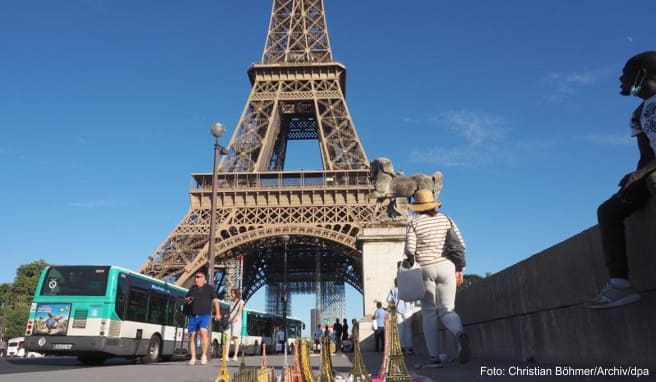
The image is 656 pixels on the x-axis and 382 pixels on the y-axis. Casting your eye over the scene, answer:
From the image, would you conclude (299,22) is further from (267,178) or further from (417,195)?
(417,195)

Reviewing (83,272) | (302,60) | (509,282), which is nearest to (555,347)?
(509,282)

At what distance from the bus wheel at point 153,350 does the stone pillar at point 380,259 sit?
6346mm

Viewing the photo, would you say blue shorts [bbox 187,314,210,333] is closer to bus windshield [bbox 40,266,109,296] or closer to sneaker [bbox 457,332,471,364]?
bus windshield [bbox 40,266,109,296]

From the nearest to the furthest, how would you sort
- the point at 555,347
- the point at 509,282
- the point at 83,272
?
the point at 555,347, the point at 509,282, the point at 83,272

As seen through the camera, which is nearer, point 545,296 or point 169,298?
point 545,296

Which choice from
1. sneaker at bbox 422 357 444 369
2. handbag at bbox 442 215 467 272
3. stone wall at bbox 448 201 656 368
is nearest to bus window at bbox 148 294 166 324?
stone wall at bbox 448 201 656 368

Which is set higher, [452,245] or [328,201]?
[328,201]

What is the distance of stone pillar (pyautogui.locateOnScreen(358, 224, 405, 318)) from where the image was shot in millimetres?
13828

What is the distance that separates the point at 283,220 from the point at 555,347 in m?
34.1

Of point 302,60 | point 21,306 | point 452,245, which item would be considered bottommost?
point 452,245

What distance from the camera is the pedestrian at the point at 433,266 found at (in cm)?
541

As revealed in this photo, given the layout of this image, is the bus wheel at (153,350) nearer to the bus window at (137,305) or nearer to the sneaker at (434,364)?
the bus window at (137,305)

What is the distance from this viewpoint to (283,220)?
3891 centimetres

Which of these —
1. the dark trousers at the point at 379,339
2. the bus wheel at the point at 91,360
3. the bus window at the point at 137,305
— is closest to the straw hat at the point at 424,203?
the dark trousers at the point at 379,339
